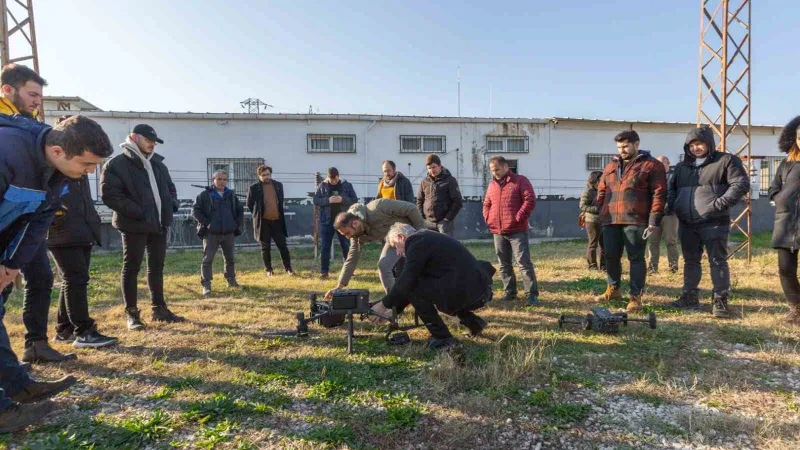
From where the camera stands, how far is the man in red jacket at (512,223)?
5219mm

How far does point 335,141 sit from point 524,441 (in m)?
13.3

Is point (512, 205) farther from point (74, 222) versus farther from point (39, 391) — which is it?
point (39, 391)

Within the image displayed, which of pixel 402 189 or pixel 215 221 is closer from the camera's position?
pixel 215 221

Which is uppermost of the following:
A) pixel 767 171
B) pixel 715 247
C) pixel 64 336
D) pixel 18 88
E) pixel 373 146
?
pixel 373 146

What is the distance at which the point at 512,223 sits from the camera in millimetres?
5258

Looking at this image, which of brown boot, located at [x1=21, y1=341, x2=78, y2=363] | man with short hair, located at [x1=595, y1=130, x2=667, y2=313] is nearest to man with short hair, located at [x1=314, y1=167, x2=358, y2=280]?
brown boot, located at [x1=21, y1=341, x2=78, y2=363]

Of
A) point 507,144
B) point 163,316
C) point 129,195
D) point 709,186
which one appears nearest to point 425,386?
point 163,316

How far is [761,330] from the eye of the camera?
158 inches

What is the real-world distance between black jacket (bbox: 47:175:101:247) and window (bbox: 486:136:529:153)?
1325 centimetres

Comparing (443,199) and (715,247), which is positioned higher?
(443,199)

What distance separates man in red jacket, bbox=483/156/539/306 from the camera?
17.1 feet

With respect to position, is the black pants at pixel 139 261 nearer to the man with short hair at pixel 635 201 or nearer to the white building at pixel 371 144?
the man with short hair at pixel 635 201

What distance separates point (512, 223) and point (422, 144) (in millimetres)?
10241

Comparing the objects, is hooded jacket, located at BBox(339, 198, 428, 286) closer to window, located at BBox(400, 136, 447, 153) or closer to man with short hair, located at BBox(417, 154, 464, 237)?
man with short hair, located at BBox(417, 154, 464, 237)
